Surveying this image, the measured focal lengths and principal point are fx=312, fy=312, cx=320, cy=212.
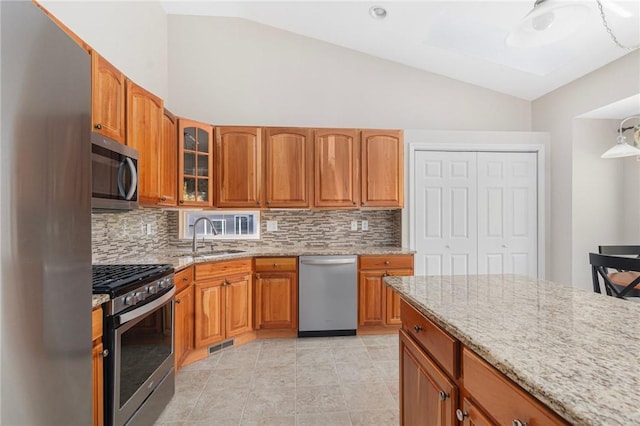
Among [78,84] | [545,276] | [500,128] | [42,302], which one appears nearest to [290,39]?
[500,128]

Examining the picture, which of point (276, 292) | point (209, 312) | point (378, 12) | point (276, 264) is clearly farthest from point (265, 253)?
point (378, 12)

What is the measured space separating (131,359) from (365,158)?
274cm

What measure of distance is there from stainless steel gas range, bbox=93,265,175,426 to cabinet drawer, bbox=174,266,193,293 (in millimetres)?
285

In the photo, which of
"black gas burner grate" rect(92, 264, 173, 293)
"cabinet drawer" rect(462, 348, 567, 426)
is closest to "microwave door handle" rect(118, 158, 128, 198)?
"black gas burner grate" rect(92, 264, 173, 293)

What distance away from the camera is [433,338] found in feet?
3.94

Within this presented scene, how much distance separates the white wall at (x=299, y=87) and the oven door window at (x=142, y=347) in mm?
2519

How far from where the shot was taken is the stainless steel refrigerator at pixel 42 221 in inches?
30.6

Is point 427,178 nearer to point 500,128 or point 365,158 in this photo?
point 365,158

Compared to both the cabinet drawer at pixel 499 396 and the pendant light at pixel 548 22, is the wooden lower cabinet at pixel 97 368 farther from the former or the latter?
the pendant light at pixel 548 22

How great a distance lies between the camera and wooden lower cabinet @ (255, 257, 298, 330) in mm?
3201

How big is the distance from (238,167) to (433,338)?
2.70 meters

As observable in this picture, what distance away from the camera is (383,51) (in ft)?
12.3

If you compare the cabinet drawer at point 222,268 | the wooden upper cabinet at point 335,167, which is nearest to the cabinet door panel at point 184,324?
the cabinet drawer at point 222,268

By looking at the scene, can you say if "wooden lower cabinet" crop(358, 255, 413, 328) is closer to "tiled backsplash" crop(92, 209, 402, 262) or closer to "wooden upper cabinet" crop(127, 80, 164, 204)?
"tiled backsplash" crop(92, 209, 402, 262)
